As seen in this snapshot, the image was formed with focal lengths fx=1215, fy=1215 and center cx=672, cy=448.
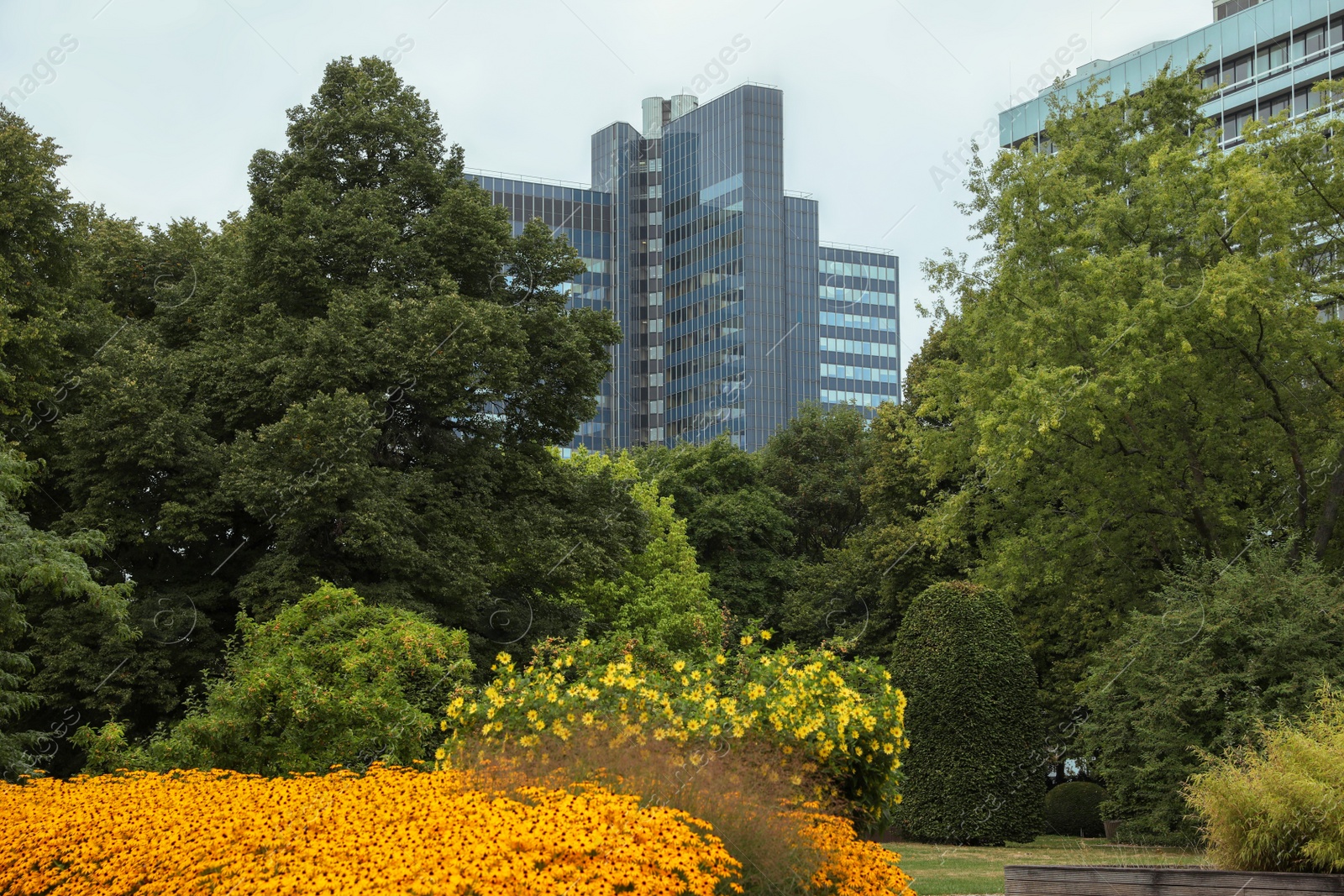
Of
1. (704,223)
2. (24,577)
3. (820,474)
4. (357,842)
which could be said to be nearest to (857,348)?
(704,223)

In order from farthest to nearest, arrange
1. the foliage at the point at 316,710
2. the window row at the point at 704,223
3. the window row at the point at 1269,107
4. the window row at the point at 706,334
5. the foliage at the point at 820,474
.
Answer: the window row at the point at 704,223 → the window row at the point at 706,334 → the window row at the point at 1269,107 → the foliage at the point at 820,474 → the foliage at the point at 316,710

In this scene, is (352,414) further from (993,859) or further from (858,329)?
(858,329)

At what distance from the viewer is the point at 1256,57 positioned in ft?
205

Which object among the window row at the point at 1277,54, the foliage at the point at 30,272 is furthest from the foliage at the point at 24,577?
the window row at the point at 1277,54

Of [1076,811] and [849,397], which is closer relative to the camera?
[1076,811]

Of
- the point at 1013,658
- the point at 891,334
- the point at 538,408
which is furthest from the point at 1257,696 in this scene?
the point at 891,334

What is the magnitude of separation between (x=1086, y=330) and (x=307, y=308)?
14653 mm

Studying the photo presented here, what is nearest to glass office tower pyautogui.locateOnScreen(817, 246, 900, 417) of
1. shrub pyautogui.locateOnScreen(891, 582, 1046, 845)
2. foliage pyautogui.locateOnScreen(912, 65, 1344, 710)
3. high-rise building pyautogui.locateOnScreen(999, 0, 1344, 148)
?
high-rise building pyautogui.locateOnScreen(999, 0, 1344, 148)

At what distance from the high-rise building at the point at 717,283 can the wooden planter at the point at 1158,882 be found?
92.9 meters

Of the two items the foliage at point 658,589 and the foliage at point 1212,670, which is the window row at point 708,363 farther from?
the foliage at point 1212,670

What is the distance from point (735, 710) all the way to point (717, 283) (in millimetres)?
97578

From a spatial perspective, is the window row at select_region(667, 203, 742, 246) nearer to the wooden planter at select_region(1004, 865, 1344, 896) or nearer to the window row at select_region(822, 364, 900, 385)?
the window row at select_region(822, 364, 900, 385)

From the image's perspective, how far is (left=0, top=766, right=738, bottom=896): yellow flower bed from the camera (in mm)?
6609

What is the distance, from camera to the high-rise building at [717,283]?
341ft
